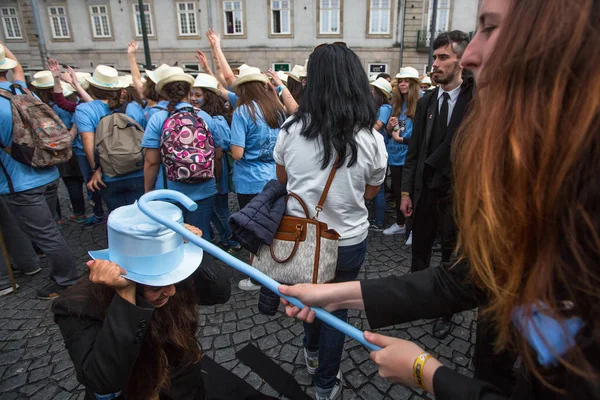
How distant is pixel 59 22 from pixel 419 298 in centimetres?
2895

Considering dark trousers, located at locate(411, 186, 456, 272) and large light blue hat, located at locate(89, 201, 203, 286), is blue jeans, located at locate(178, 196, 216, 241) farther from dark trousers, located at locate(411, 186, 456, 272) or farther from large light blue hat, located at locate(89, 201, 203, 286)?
large light blue hat, located at locate(89, 201, 203, 286)

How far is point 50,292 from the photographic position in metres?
3.49

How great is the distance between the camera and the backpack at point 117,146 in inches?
149

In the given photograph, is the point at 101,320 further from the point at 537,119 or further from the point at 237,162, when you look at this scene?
the point at 237,162

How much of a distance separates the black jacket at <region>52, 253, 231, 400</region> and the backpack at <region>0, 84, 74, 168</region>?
2.27 meters

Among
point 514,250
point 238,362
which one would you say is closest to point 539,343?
point 514,250

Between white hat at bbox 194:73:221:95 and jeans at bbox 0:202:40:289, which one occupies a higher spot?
white hat at bbox 194:73:221:95

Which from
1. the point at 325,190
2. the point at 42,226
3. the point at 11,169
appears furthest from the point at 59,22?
the point at 325,190

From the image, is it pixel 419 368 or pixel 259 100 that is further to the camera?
pixel 259 100

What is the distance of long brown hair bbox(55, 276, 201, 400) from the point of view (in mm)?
1443

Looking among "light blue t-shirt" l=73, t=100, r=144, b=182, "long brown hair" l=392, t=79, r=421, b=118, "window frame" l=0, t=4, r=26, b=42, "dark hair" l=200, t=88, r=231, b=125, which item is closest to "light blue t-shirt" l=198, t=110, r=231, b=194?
"dark hair" l=200, t=88, r=231, b=125

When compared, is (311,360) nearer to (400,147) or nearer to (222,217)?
(222,217)

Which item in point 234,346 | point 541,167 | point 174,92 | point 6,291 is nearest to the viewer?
point 541,167

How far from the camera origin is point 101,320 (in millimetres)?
1426
